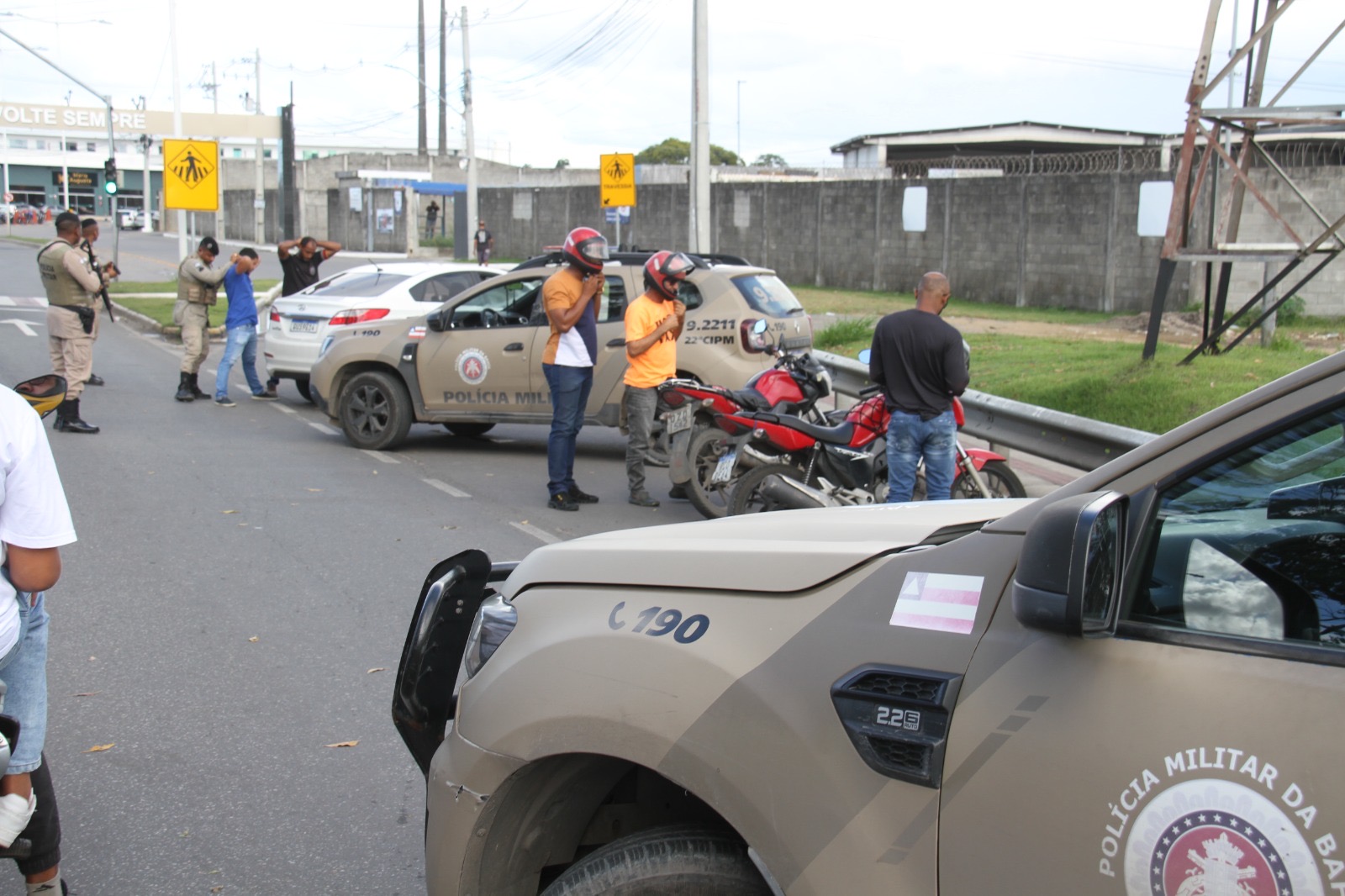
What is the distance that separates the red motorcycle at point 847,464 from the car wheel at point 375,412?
168 inches

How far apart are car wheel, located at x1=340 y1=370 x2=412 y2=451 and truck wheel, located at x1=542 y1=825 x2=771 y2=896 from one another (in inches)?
362

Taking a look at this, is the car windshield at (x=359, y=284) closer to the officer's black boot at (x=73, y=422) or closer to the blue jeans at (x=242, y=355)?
the blue jeans at (x=242, y=355)

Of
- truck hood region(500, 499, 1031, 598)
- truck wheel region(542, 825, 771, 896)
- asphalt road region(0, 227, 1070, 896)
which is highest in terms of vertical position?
truck hood region(500, 499, 1031, 598)

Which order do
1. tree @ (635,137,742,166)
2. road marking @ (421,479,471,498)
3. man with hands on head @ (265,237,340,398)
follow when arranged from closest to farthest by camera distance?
road marking @ (421,479,471,498) → man with hands on head @ (265,237,340,398) → tree @ (635,137,742,166)

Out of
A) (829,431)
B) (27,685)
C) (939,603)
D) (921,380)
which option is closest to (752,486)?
(829,431)

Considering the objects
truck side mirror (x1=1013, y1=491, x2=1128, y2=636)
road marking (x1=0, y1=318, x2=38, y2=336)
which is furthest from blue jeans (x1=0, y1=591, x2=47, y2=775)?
road marking (x1=0, y1=318, x2=38, y2=336)

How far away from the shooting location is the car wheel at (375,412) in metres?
11.3

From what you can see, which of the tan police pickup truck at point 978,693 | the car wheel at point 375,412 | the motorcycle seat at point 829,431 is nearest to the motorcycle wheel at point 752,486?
the motorcycle seat at point 829,431

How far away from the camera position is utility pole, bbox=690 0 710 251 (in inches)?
737

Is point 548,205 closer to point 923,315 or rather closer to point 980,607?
point 923,315

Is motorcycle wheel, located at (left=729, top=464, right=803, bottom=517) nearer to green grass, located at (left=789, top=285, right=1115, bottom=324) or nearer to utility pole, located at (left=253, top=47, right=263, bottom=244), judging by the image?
green grass, located at (left=789, top=285, right=1115, bottom=324)

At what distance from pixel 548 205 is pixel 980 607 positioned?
41.4 meters

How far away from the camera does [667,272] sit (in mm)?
8664

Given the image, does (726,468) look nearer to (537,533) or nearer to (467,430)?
(537,533)
